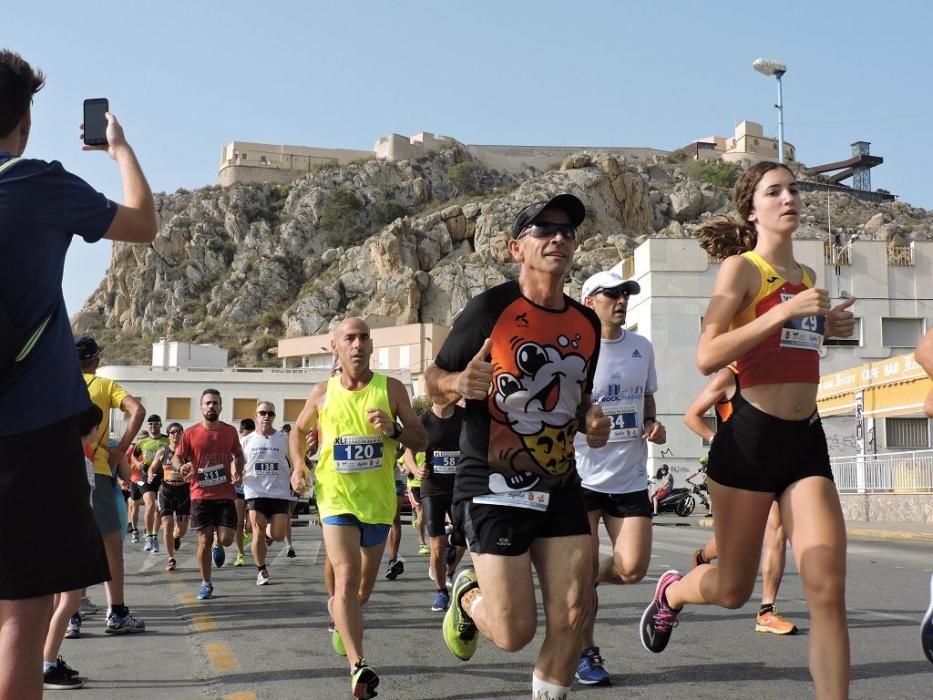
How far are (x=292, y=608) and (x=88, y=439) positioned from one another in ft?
8.96

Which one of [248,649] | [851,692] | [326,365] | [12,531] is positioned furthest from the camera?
[326,365]

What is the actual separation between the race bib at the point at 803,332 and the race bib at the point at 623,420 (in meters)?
2.33

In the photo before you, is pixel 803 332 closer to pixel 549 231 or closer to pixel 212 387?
pixel 549 231

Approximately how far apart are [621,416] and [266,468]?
24.5 feet

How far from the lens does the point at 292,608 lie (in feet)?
32.8

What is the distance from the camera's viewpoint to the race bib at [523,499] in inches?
183

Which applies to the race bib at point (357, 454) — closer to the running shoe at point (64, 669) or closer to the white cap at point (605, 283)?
the white cap at point (605, 283)

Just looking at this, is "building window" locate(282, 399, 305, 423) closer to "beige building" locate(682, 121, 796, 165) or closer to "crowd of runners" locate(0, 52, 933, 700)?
"crowd of runners" locate(0, 52, 933, 700)

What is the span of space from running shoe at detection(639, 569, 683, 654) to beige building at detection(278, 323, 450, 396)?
79395 millimetres

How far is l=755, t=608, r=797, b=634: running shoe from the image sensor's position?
25.0ft

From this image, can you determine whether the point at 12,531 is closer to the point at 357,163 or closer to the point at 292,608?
the point at 292,608

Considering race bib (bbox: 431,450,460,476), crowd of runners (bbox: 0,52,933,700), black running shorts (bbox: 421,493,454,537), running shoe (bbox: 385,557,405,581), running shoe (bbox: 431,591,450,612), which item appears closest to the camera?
crowd of runners (bbox: 0,52,933,700)

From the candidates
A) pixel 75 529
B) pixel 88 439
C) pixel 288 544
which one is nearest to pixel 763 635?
pixel 88 439

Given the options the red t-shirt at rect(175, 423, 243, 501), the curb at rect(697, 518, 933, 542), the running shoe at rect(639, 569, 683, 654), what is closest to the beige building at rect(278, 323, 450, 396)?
the curb at rect(697, 518, 933, 542)
